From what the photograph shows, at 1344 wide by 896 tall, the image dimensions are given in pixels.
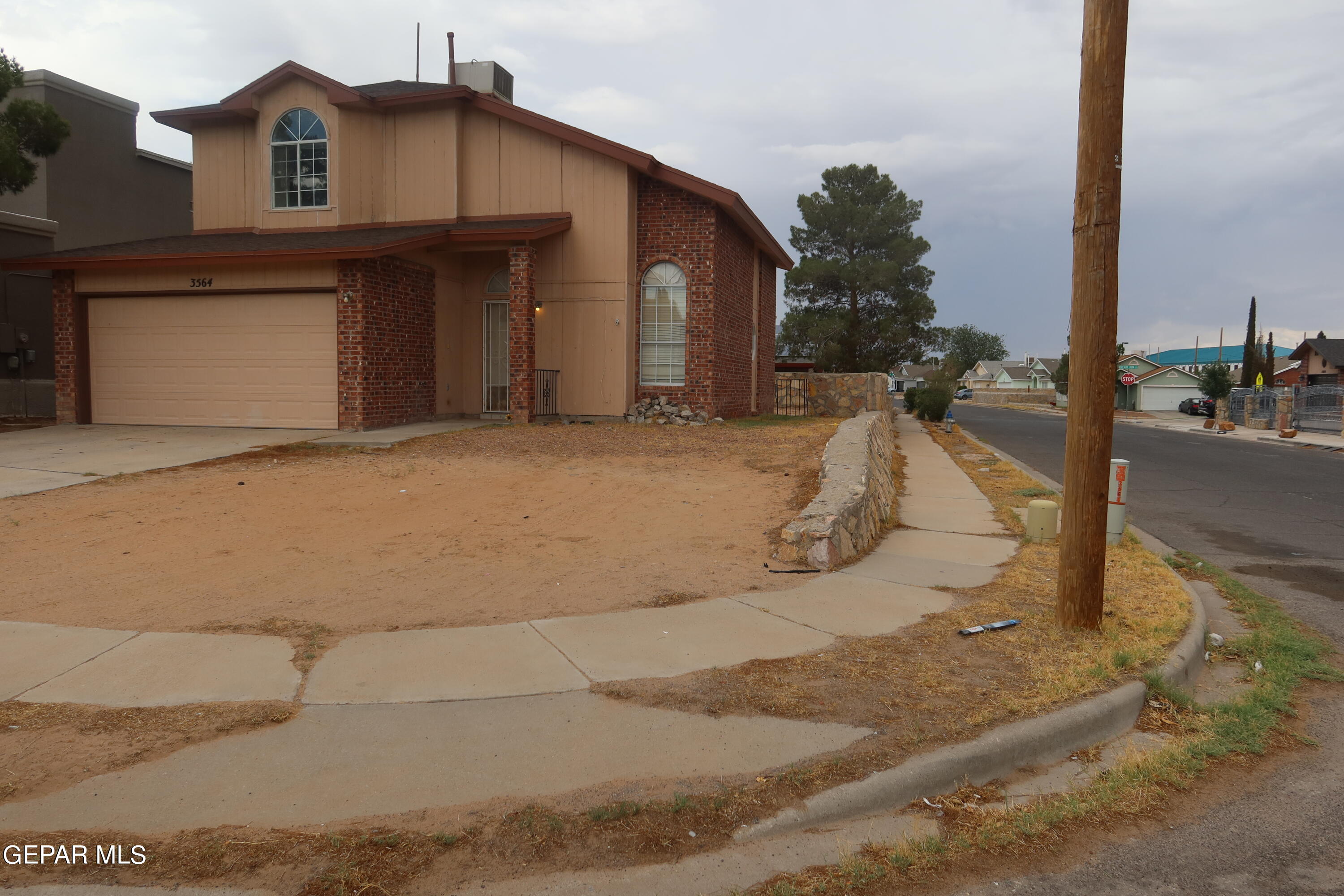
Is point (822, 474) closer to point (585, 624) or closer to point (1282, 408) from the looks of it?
point (585, 624)

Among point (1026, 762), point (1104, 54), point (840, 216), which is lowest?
point (1026, 762)

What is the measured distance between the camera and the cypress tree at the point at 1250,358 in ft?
181

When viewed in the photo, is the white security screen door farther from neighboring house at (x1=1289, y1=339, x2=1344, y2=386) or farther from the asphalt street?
neighboring house at (x1=1289, y1=339, x2=1344, y2=386)

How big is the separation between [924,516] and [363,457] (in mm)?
7504

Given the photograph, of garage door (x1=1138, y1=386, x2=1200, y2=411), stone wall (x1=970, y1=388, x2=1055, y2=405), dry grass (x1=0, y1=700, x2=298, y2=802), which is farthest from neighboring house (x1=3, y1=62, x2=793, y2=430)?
stone wall (x1=970, y1=388, x2=1055, y2=405)

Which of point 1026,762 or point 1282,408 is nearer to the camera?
point 1026,762

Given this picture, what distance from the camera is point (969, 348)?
152 meters

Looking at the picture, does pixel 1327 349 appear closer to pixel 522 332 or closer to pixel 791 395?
pixel 791 395

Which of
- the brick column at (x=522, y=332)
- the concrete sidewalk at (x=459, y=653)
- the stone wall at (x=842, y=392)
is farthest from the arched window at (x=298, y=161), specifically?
the concrete sidewalk at (x=459, y=653)

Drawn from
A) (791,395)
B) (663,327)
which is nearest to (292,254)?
(663,327)

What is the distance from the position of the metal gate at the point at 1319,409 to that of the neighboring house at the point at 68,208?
39.7 meters

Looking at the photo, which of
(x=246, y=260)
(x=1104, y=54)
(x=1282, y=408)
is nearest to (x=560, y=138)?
(x=246, y=260)

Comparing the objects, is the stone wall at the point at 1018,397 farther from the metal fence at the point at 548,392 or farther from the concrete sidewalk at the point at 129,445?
the concrete sidewalk at the point at 129,445

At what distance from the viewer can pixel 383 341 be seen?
15078 mm
